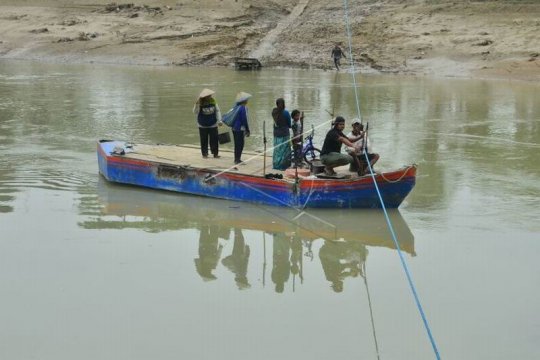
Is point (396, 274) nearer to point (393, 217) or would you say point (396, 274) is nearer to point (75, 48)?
point (393, 217)

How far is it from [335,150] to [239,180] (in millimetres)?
1467

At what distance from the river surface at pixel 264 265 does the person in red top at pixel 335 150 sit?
0.71 m

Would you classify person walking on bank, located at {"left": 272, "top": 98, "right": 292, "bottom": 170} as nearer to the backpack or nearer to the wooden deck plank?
the wooden deck plank

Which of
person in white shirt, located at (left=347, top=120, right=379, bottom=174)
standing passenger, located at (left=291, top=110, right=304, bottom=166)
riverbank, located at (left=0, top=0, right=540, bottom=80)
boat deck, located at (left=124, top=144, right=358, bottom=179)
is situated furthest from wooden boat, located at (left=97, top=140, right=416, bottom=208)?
riverbank, located at (left=0, top=0, right=540, bottom=80)

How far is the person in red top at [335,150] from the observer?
→ 1052cm

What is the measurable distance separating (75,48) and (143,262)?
3590 centimetres

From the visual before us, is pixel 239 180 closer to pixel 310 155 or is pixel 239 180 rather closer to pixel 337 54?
pixel 310 155

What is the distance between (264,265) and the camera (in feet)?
28.3

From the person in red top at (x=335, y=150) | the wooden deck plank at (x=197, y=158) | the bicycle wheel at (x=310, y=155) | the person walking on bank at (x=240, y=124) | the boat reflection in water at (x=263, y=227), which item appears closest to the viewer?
the boat reflection in water at (x=263, y=227)

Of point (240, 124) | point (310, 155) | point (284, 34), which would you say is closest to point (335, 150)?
point (310, 155)

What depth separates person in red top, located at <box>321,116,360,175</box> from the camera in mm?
10516

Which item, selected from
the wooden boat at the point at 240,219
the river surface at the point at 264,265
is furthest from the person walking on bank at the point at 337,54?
the wooden boat at the point at 240,219

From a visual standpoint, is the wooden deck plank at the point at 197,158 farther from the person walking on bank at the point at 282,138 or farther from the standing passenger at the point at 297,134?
the standing passenger at the point at 297,134

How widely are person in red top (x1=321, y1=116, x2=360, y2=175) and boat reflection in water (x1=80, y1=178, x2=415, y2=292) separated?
26.3 inches
